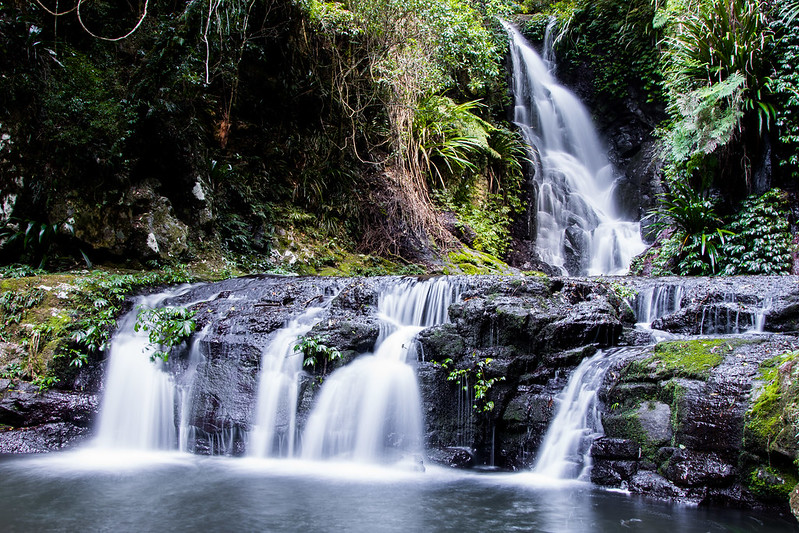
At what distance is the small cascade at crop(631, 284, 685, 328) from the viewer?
6.11 meters

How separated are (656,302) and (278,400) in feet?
14.7

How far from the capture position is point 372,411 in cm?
527

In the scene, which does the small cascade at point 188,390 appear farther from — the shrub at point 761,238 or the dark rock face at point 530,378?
the shrub at point 761,238

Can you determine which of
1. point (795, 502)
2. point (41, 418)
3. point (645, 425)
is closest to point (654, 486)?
point (645, 425)

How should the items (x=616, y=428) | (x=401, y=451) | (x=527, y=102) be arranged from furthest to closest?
(x=527, y=102) → (x=401, y=451) → (x=616, y=428)

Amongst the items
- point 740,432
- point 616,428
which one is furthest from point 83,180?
point 740,432

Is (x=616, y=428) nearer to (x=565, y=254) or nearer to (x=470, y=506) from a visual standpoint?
(x=470, y=506)

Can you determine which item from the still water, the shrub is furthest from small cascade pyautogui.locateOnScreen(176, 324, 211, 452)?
the shrub

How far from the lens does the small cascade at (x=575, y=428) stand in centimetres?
441

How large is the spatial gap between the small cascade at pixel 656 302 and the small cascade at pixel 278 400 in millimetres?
3973

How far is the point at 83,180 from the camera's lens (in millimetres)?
8586

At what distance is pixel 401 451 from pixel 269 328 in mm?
2112

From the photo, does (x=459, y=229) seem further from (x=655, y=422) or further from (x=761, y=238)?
(x=655, y=422)

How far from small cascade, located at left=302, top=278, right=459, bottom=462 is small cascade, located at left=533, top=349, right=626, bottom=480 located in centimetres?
125
